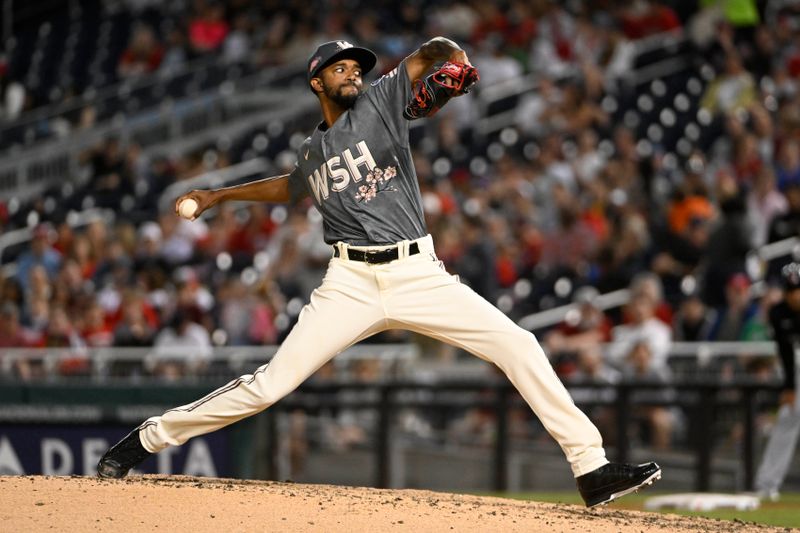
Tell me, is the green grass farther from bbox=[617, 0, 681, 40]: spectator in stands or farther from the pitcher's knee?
bbox=[617, 0, 681, 40]: spectator in stands

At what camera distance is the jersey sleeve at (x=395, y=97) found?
6422 millimetres

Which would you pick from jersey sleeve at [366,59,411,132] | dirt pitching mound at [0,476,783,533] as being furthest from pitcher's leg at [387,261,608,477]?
jersey sleeve at [366,59,411,132]

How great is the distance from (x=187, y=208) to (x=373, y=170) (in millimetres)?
905

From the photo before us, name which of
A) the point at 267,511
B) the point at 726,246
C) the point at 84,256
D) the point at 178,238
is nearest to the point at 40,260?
the point at 84,256

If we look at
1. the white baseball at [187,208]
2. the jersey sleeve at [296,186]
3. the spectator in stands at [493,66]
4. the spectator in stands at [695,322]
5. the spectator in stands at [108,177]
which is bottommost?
the spectator in stands at [695,322]

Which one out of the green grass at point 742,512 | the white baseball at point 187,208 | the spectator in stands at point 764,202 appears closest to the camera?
the white baseball at point 187,208

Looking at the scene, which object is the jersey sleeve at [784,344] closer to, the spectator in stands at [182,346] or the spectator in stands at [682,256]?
the spectator in stands at [682,256]

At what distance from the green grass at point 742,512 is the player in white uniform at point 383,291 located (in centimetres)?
196

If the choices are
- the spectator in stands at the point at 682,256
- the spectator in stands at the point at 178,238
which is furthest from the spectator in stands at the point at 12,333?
the spectator in stands at the point at 682,256

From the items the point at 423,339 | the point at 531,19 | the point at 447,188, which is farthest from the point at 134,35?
the point at 423,339

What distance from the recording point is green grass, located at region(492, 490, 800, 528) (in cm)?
848

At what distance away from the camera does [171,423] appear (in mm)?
6668

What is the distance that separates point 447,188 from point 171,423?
8262 mm

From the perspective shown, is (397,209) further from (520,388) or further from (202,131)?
(202,131)
